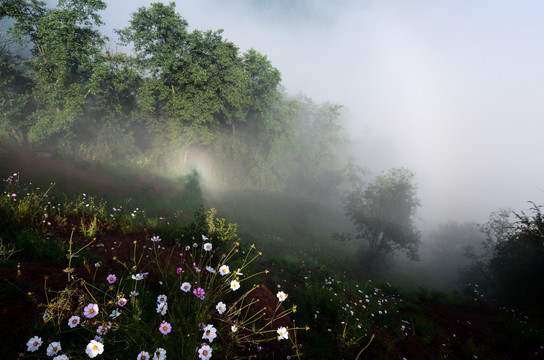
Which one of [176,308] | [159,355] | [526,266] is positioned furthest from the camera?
[526,266]

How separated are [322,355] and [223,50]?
22.5m

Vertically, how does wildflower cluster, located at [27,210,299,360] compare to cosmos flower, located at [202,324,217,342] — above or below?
below

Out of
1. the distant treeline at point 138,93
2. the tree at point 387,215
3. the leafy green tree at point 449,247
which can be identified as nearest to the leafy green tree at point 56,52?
the distant treeline at point 138,93

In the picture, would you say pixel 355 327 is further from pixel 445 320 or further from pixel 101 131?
pixel 101 131

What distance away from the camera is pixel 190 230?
5426 mm

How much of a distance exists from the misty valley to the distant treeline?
149 mm

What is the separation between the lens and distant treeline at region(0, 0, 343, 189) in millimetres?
15750

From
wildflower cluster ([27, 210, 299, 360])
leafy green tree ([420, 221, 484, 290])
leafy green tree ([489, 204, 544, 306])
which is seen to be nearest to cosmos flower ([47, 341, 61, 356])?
wildflower cluster ([27, 210, 299, 360])

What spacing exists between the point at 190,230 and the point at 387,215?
18972 mm

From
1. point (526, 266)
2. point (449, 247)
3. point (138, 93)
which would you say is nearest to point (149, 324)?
point (526, 266)

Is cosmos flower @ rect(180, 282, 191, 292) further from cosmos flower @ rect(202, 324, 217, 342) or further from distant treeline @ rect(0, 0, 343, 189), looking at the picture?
distant treeline @ rect(0, 0, 343, 189)

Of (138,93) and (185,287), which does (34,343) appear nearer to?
(185,287)

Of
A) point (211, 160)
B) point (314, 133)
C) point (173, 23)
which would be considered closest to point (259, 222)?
point (211, 160)

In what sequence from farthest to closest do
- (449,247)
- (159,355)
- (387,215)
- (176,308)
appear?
(449,247)
(387,215)
(176,308)
(159,355)
